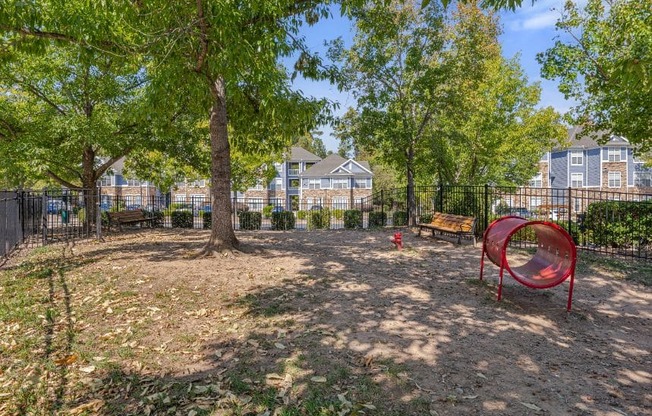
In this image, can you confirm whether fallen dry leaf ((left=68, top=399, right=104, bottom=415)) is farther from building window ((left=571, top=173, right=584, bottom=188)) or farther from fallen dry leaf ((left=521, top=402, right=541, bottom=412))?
building window ((left=571, top=173, right=584, bottom=188))

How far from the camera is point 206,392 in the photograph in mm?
3668

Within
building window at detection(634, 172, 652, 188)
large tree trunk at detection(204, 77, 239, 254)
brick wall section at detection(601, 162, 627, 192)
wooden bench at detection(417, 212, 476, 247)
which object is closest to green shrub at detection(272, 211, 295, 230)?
wooden bench at detection(417, 212, 476, 247)

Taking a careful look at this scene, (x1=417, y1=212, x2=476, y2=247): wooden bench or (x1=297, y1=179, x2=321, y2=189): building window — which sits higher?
(x1=297, y1=179, x2=321, y2=189): building window

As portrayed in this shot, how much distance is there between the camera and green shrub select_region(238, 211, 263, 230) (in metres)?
20.6

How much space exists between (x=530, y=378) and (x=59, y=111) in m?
17.4

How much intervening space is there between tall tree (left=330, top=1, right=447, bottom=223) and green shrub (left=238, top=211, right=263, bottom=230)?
6.65 meters

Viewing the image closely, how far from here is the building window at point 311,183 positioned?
51.7 meters

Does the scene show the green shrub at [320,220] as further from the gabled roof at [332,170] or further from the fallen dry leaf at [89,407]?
the gabled roof at [332,170]

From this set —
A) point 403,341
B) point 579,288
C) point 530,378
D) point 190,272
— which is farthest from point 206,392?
point 579,288

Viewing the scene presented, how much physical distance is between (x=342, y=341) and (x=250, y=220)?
652 inches

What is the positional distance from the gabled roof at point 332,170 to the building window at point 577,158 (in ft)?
73.3

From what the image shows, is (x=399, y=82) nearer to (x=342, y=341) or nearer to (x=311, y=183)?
(x=342, y=341)

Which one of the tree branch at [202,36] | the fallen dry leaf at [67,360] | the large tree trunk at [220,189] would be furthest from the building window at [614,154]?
the fallen dry leaf at [67,360]

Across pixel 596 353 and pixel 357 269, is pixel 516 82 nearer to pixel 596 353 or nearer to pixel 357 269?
pixel 357 269
